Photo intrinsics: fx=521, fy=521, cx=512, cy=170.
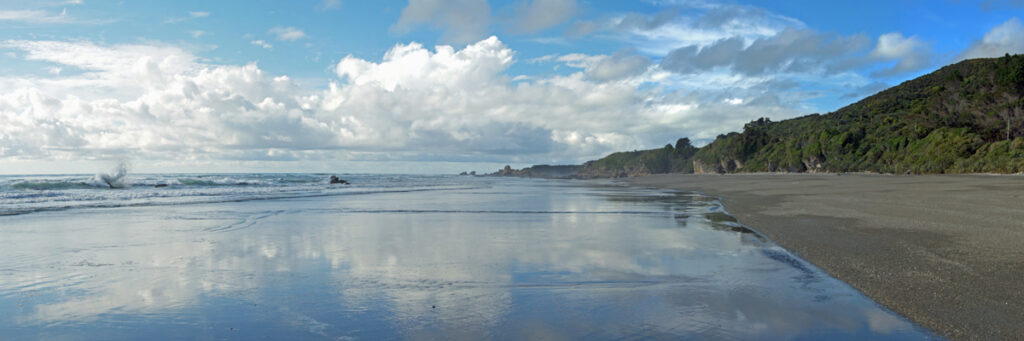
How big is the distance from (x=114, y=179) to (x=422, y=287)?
39.1m

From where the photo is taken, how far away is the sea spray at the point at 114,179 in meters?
33.7

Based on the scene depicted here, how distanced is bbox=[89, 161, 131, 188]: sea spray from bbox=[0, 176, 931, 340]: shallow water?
29.2 metres

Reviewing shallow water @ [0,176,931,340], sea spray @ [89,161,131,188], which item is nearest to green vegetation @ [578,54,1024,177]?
shallow water @ [0,176,931,340]

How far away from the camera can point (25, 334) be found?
12.5 feet

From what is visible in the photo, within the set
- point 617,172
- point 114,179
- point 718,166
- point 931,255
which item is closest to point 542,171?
point 617,172

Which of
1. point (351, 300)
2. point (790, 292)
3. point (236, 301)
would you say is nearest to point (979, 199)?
point (790, 292)

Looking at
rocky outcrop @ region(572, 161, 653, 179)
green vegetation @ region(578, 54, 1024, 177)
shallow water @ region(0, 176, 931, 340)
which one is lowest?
shallow water @ region(0, 176, 931, 340)

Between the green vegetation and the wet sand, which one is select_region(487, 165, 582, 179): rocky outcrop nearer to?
the green vegetation

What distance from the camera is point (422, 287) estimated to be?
16.9 ft

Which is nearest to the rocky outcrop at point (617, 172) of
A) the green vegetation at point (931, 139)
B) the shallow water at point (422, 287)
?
the green vegetation at point (931, 139)

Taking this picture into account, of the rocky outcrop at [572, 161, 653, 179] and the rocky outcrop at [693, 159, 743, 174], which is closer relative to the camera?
the rocky outcrop at [693, 159, 743, 174]

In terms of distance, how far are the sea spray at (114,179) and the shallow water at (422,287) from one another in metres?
29.2

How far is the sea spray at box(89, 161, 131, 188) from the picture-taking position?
111 feet

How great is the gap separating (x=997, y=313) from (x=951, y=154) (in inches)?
1820
